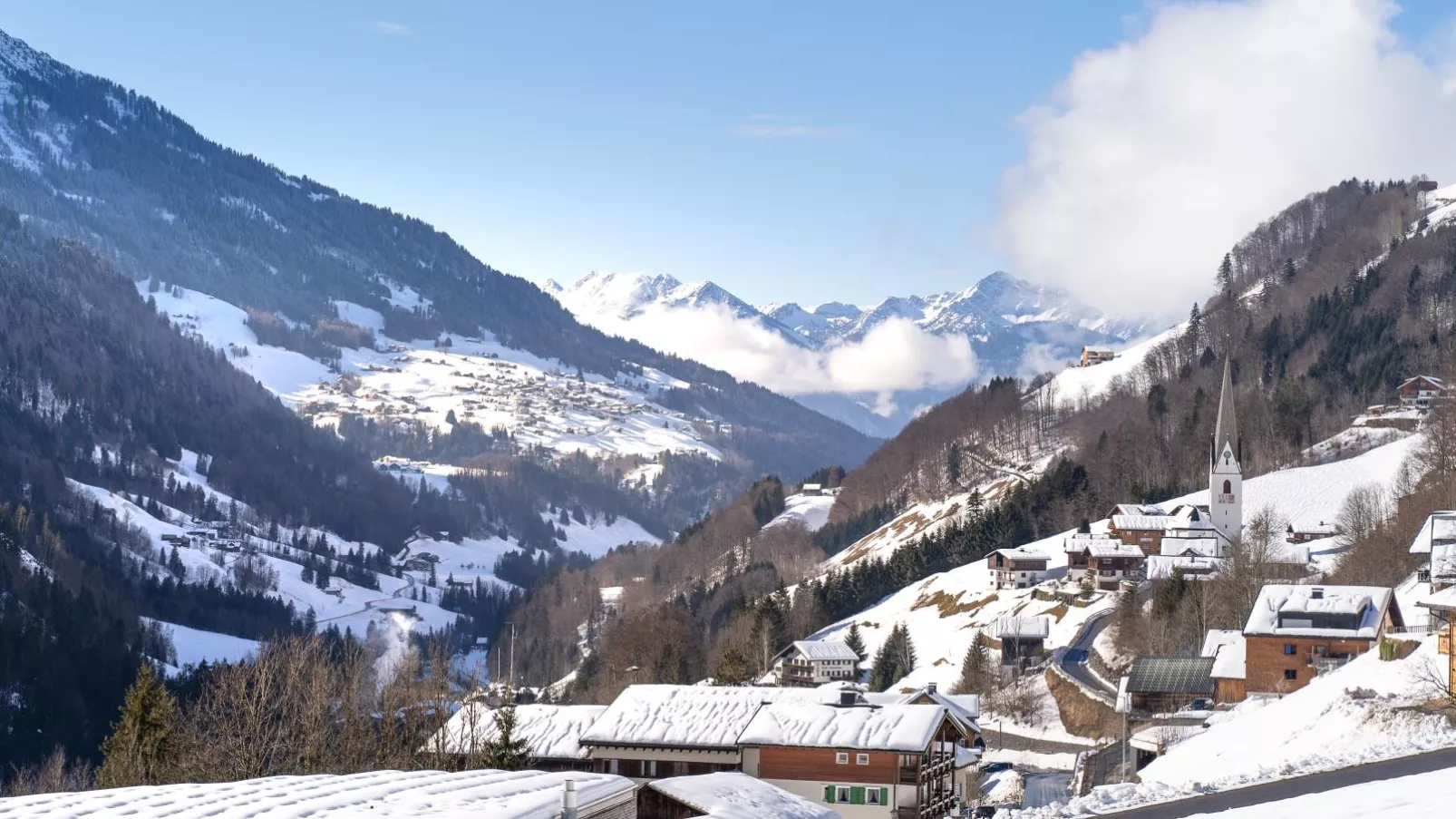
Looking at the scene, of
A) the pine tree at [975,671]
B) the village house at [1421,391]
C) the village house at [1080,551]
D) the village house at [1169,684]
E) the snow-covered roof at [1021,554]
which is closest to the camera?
the village house at [1169,684]

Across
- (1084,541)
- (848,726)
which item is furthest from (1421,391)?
(848,726)

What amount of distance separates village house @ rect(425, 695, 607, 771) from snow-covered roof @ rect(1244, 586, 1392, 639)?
31765 mm

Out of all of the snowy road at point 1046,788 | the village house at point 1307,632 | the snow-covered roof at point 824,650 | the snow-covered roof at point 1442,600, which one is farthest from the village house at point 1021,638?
the snowy road at point 1046,788

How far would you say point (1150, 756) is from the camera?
2341 inches

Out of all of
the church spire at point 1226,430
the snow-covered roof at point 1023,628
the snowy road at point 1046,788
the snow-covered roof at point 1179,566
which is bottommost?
the snowy road at point 1046,788

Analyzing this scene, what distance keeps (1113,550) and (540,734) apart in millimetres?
63150

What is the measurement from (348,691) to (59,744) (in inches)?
Result: 3196

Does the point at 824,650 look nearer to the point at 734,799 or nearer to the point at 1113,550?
the point at 1113,550

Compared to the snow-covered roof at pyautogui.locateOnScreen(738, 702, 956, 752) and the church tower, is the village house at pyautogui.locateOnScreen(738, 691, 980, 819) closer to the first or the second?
the snow-covered roof at pyautogui.locateOnScreen(738, 702, 956, 752)

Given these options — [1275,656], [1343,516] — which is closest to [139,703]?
[1275,656]

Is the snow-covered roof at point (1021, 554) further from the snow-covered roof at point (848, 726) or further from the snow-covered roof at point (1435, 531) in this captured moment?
the snow-covered roof at point (848, 726)

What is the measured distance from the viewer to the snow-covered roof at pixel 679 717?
5397 cm

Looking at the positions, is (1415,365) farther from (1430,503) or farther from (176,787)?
(176,787)

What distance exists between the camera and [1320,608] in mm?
68500
